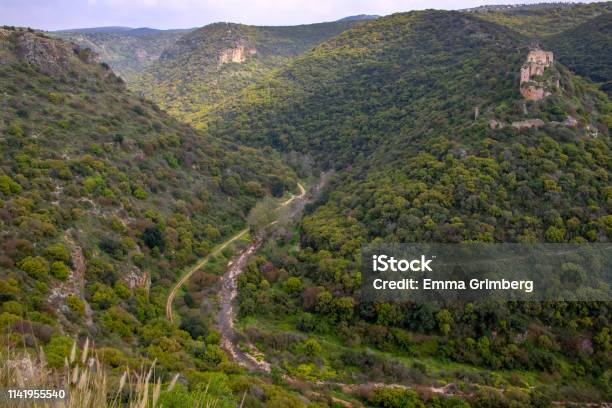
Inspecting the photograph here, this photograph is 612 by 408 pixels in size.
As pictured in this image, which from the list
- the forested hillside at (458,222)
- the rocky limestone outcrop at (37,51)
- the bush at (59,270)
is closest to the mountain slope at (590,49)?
the forested hillside at (458,222)

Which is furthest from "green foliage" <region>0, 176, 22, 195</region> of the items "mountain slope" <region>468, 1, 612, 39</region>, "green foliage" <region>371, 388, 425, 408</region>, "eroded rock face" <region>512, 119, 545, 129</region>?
"mountain slope" <region>468, 1, 612, 39</region>

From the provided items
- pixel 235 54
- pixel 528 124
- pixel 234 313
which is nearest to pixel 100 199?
pixel 234 313

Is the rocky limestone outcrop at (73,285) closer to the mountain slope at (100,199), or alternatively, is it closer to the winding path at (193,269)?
the mountain slope at (100,199)

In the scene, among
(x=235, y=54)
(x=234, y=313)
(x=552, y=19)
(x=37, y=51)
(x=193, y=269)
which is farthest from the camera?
(x=235, y=54)

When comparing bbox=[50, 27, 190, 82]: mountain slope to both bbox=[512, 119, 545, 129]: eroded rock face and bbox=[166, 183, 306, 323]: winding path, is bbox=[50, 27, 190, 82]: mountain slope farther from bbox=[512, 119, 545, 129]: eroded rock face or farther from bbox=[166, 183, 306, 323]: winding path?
bbox=[512, 119, 545, 129]: eroded rock face

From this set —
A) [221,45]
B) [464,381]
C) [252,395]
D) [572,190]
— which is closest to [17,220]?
[252,395]

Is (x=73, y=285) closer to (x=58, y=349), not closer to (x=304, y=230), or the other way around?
(x=58, y=349)
